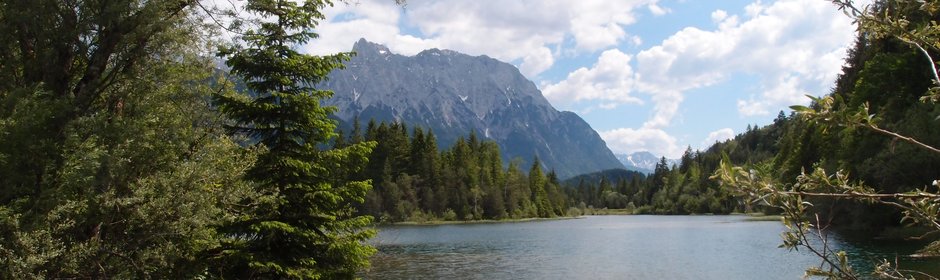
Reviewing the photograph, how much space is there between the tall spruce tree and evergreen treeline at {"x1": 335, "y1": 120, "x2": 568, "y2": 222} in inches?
3063

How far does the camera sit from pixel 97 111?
493 inches

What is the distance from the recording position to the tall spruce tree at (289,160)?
560 inches

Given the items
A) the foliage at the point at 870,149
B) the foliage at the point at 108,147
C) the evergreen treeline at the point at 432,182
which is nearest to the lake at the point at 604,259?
the foliage at the point at 870,149

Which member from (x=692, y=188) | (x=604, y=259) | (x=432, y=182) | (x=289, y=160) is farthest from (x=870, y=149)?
(x=692, y=188)

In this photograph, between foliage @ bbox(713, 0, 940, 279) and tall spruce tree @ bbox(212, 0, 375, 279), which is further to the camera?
tall spruce tree @ bbox(212, 0, 375, 279)

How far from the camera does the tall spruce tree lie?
14234 millimetres

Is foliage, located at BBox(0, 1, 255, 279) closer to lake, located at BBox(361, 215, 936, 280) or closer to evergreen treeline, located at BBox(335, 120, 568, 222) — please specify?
lake, located at BBox(361, 215, 936, 280)

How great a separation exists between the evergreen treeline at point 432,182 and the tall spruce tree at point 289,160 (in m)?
77.8

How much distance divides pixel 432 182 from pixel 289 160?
90.5 m

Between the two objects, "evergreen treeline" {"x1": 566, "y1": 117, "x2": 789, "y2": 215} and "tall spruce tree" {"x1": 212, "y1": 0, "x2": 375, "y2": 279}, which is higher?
"evergreen treeline" {"x1": 566, "y1": 117, "x2": 789, "y2": 215}

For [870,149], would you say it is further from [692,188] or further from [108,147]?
[692,188]

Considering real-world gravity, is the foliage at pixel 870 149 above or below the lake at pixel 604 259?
above

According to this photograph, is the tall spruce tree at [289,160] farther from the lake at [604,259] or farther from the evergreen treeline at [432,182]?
the evergreen treeline at [432,182]

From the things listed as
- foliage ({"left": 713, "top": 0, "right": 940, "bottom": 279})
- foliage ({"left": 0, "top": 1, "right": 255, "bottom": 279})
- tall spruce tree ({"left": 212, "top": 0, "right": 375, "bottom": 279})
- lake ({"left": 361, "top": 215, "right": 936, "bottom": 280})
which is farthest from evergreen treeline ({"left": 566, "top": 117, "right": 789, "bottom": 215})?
foliage ({"left": 0, "top": 1, "right": 255, "bottom": 279})
